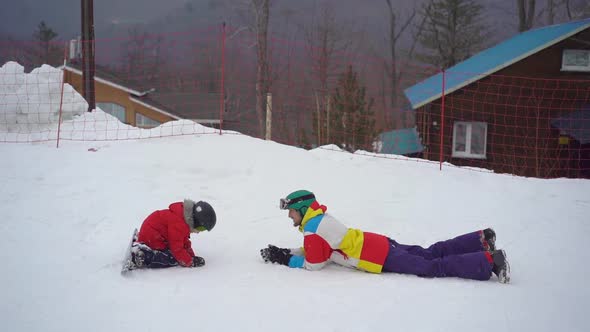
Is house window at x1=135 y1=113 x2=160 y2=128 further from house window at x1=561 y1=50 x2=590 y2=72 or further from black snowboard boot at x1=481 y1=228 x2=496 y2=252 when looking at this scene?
black snowboard boot at x1=481 y1=228 x2=496 y2=252

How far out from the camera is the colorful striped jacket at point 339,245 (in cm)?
456

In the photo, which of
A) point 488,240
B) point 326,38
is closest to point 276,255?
point 488,240

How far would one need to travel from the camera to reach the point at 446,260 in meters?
4.46

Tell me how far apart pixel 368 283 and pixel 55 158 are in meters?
6.00

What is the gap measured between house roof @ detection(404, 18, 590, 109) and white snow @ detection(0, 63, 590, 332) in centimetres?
792

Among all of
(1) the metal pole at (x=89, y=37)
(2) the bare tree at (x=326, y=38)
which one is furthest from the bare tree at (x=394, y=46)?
(1) the metal pole at (x=89, y=37)

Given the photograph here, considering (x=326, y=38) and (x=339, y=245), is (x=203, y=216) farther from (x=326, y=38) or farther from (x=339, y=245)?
(x=326, y=38)

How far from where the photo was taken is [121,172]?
7.74 meters

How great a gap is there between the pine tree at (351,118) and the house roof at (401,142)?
979 mm

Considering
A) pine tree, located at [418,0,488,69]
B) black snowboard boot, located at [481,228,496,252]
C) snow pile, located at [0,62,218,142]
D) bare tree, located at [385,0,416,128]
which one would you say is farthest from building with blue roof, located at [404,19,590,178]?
bare tree, located at [385,0,416,128]

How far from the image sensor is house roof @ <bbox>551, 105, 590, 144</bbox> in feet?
46.9

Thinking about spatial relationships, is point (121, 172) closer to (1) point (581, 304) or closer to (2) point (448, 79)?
(1) point (581, 304)

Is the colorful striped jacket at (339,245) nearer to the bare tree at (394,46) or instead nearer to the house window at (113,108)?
the house window at (113,108)

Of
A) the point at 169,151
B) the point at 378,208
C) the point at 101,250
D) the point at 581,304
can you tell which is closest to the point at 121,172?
the point at 169,151
